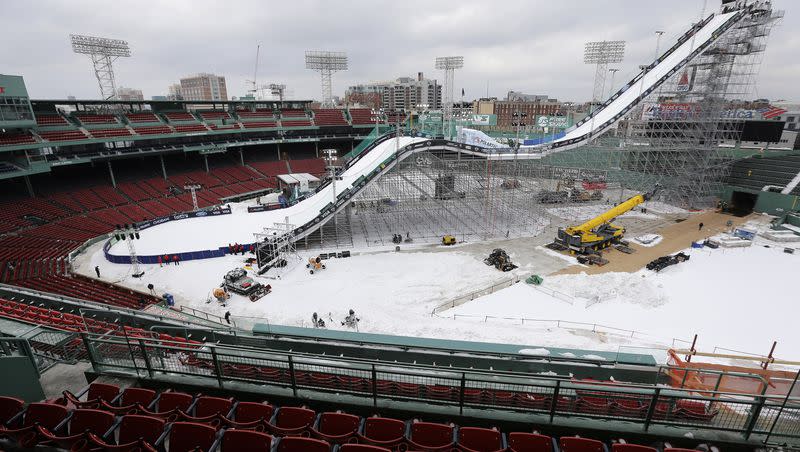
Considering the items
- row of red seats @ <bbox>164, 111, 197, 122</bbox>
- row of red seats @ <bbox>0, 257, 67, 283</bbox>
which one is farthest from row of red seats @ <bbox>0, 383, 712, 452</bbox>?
row of red seats @ <bbox>164, 111, 197, 122</bbox>

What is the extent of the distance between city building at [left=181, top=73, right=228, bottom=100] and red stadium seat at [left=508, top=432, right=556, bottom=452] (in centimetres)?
20766

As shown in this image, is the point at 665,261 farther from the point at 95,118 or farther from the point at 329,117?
the point at 95,118

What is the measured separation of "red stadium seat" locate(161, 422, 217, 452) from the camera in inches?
191

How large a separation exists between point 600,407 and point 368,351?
5.99 metres

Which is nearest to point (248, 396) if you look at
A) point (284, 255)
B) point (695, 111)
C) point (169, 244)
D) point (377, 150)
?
point (284, 255)

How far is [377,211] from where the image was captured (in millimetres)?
35750

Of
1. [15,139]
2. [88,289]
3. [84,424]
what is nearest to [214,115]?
[15,139]

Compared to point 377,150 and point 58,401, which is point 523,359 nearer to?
point 58,401

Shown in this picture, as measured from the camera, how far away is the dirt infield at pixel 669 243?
78.7 feet

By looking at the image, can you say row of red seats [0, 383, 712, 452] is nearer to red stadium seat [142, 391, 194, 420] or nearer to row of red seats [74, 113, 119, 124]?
red stadium seat [142, 391, 194, 420]

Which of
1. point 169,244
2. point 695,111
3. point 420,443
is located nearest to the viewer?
point 420,443

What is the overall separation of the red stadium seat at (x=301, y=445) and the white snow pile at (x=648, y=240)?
30507 millimetres

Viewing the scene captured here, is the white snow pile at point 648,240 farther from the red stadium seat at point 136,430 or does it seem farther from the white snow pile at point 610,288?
the red stadium seat at point 136,430

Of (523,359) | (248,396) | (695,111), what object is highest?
(695,111)
